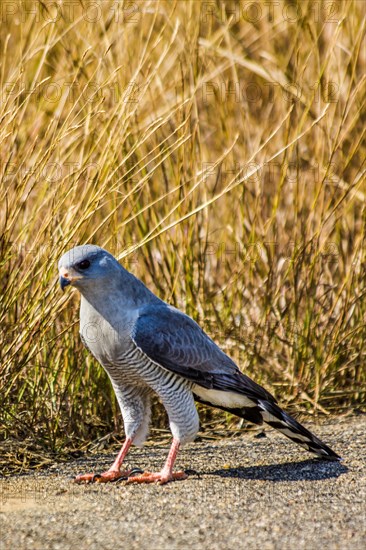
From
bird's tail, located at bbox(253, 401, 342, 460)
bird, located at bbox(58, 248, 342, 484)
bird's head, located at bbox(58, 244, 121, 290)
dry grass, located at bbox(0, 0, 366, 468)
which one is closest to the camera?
bird's head, located at bbox(58, 244, 121, 290)

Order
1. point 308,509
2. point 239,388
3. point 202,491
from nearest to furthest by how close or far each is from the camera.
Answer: point 308,509
point 202,491
point 239,388

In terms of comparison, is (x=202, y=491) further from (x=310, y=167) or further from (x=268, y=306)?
(x=310, y=167)

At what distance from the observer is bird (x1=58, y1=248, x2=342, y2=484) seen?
438 cm

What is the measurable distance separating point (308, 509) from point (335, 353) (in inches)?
79.8

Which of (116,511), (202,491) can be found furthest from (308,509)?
(116,511)

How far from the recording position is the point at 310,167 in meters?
6.61

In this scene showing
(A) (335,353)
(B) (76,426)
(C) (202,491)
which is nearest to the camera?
(C) (202,491)

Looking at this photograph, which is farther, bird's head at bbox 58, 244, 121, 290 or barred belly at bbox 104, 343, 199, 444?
barred belly at bbox 104, 343, 199, 444

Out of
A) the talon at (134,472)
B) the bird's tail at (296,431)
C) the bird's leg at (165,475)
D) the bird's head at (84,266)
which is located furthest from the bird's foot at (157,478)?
the bird's head at (84,266)

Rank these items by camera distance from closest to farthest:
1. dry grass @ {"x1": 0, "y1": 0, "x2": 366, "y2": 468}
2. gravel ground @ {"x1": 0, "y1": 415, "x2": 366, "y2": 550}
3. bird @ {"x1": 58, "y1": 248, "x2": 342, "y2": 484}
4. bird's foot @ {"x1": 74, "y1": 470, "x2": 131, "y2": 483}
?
gravel ground @ {"x1": 0, "y1": 415, "x2": 366, "y2": 550}
bird @ {"x1": 58, "y1": 248, "x2": 342, "y2": 484}
bird's foot @ {"x1": 74, "y1": 470, "x2": 131, "y2": 483}
dry grass @ {"x1": 0, "y1": 0, "x2": 366, "y2": 468}

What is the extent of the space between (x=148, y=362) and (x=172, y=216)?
1.66m

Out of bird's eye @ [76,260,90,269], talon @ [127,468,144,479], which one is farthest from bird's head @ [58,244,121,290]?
talon @ [127,468,144,479]

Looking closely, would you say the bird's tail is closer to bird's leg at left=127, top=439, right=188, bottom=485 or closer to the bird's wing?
the bird's wing

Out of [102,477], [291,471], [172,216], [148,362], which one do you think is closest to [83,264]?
[148,362]
